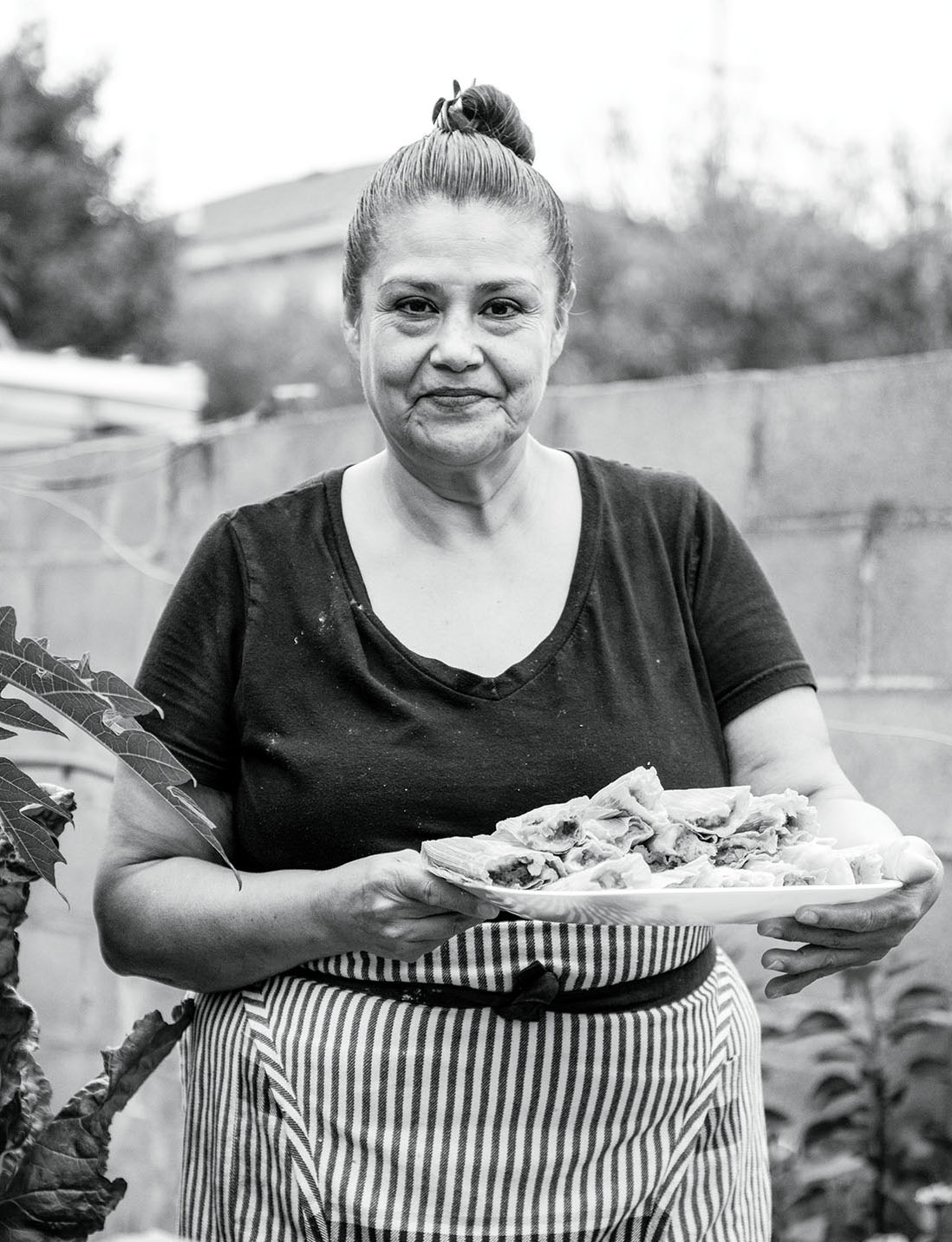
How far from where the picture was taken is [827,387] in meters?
2.55

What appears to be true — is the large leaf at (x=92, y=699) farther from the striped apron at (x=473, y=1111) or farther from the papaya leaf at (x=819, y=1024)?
the papaya leaf at (x=819, y=1024)

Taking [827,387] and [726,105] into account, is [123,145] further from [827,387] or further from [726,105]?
[827,387]

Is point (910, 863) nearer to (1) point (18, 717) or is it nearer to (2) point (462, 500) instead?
(2) point (462, 500)

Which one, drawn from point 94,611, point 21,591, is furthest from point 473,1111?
point 21,591

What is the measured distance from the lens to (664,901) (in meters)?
1.26

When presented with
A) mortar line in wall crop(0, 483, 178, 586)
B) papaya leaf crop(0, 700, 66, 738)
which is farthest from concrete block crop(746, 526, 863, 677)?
papaya leaf crop(0, 700, 66, 738)

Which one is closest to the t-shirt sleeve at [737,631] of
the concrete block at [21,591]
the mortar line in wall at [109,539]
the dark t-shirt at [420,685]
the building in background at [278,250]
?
the dark t-shirt at [420,685]

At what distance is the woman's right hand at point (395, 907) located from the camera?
1333mm

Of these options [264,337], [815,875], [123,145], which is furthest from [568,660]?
[264,337]

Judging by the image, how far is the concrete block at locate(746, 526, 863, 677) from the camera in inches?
98.9

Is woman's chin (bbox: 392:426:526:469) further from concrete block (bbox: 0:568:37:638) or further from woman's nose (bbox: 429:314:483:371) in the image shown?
concrete block (bbox: 0:568:37:638)

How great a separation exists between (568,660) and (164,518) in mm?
1960

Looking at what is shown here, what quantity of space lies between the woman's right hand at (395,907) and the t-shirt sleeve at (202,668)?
0.25 m

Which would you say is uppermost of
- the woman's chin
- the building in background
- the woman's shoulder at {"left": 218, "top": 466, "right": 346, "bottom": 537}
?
the building in background
